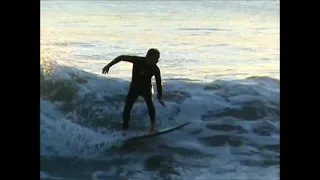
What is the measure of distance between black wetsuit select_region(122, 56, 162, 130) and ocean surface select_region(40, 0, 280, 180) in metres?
0.03

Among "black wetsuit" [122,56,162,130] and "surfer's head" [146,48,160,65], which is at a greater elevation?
"surfer's head" [146,48,160,65]

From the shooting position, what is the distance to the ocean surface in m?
2.27

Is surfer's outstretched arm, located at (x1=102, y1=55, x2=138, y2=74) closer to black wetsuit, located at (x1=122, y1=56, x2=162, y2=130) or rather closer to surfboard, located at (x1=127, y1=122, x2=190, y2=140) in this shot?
black wetsuit, located at (x1=122, y1=56, x2=162, y2=130)

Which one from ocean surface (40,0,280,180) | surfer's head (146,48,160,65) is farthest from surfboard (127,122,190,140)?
surfer's head (146,48,160,65)

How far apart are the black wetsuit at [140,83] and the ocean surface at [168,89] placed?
3cm

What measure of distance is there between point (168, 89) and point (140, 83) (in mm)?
124

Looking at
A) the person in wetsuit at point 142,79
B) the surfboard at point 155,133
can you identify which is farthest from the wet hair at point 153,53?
the surfboard at point 155,133

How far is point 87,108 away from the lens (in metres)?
2.40

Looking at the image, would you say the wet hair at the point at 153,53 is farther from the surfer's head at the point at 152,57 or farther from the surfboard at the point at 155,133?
the surfboard at the point at 155,133

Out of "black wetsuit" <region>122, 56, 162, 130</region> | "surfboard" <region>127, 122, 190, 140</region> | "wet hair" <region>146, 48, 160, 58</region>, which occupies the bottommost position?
"surfboard" <region>127, 122, 190, 140</region>

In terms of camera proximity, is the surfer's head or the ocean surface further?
the surfer's head

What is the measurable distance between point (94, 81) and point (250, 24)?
673mm

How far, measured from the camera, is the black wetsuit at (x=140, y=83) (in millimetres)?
2396
